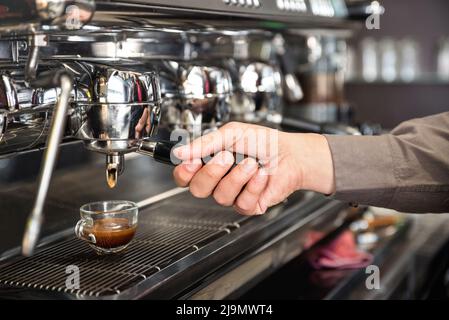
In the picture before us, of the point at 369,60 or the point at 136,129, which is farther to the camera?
the point at 369,60

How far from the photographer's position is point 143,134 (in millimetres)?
946

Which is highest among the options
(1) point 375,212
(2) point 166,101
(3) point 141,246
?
(2) point 166,101

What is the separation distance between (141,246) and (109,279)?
166mm

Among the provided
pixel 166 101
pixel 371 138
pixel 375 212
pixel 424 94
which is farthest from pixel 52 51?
pixel 424 94

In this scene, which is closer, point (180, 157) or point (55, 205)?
point (180, 157)

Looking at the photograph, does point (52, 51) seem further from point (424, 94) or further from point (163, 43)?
point (424, 94)

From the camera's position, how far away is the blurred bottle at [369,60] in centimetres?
406

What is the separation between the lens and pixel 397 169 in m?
1.18

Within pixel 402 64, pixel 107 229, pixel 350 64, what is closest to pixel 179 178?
pixel 107 229

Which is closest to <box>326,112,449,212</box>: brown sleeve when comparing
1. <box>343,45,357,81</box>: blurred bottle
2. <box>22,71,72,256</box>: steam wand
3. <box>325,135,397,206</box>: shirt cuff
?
<box>325,135,397,206</box>: shirt cuff

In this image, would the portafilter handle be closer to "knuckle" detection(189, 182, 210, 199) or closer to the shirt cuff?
"knuckle" detection(189, 182, 210, 199)

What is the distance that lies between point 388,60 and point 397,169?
2.99m

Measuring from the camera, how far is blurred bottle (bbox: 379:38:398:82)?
3983mm

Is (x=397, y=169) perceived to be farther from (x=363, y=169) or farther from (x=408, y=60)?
(x=408, y=60)
